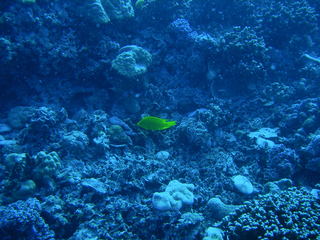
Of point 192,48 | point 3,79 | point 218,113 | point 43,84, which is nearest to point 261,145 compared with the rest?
point 218,113

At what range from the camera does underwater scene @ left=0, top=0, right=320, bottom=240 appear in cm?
398

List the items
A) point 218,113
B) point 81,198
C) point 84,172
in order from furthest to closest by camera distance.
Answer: point 218,113, point 84,172, point 81,198

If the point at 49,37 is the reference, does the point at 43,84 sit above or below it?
below

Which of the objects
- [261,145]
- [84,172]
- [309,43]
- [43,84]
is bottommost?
[84,172]

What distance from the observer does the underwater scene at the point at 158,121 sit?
3.98 meters

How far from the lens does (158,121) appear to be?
4730 mm

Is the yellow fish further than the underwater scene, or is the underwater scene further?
the yellow fish

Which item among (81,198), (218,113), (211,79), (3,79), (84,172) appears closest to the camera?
(81,198)

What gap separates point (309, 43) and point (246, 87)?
3369mm

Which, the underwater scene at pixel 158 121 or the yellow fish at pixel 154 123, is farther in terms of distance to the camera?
the yellow fish at pixel 154 123

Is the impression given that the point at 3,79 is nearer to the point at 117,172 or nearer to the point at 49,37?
the point at 49,37

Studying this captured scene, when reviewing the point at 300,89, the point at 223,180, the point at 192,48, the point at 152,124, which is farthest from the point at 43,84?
the point at 300,89

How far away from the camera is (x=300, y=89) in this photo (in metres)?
7.52

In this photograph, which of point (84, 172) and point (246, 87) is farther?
point (246, 87)
